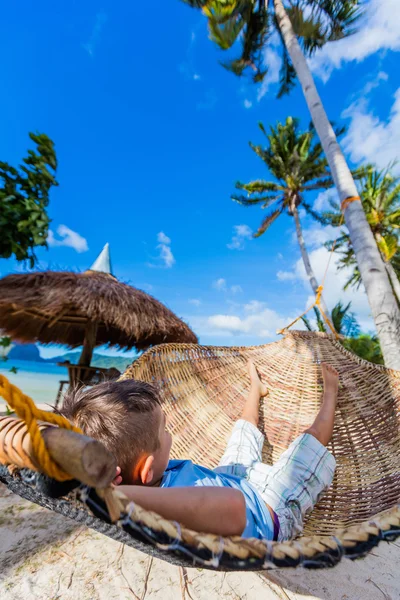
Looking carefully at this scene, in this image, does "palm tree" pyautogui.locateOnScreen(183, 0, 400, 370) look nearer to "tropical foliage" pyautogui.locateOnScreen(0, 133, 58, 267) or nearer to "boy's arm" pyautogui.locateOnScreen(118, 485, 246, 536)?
"boy's arm" pyautogui.locateOnScreen(118, 485, 246, 536)

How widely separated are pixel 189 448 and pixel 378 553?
2.74ft

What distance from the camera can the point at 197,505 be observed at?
0.42m

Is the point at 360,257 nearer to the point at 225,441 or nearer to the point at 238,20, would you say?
the point at 225,441

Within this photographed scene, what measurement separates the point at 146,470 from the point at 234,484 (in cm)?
35

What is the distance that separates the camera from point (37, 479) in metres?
0.38

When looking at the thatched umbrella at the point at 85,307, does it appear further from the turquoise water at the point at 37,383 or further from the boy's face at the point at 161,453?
the boy's face at the point at 161,453

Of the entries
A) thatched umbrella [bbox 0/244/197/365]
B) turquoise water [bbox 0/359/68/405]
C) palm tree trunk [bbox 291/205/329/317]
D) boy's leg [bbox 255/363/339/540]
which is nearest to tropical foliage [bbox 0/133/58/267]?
thatched umbrella [bbox 0/244/197/365]

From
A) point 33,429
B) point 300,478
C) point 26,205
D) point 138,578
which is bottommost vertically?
point 138,578

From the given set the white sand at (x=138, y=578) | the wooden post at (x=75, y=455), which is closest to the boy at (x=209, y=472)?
the wooden post at (x=75, y=455)

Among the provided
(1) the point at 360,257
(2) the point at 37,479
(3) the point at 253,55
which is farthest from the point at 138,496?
(3) the point at 253,55

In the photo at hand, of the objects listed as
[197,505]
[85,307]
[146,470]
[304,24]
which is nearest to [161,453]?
[146,470]

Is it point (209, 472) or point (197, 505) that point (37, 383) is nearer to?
point (209, 472)

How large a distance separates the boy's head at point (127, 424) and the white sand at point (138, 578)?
55cm

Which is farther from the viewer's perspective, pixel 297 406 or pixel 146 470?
pixel 297 406
